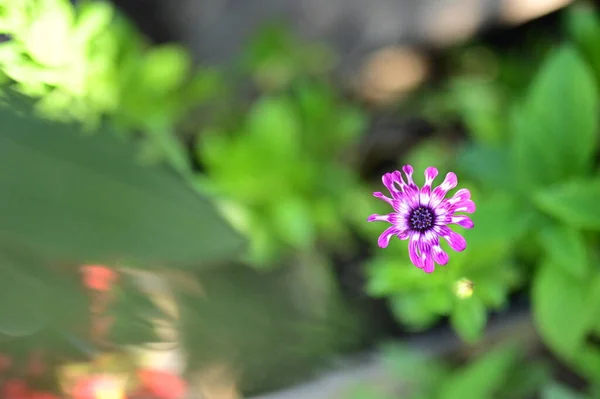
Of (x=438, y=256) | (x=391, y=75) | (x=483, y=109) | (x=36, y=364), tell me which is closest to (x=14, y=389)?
(x=36, y=364)

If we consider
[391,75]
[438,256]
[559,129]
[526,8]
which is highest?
[391,75]

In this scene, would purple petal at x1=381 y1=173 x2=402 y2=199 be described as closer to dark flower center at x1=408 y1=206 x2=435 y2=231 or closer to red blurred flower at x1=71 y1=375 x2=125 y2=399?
dark flower center at x1=408 y1=206 x2=435 y2=231

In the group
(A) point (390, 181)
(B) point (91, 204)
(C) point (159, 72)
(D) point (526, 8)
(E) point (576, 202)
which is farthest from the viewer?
(D) point (526, 8)

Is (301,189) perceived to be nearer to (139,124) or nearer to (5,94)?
(139,124)

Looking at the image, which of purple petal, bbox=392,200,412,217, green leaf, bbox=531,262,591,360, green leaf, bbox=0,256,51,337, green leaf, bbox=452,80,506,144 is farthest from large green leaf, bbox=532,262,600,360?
green leaf, bbox=0,256,51,337

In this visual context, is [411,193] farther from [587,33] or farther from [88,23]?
[587,33]

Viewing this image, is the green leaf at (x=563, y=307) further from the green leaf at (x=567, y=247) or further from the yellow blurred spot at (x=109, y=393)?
the yellow blurred spot at (x=109, y=393)

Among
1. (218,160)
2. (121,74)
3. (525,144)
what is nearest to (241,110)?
(218,160)
